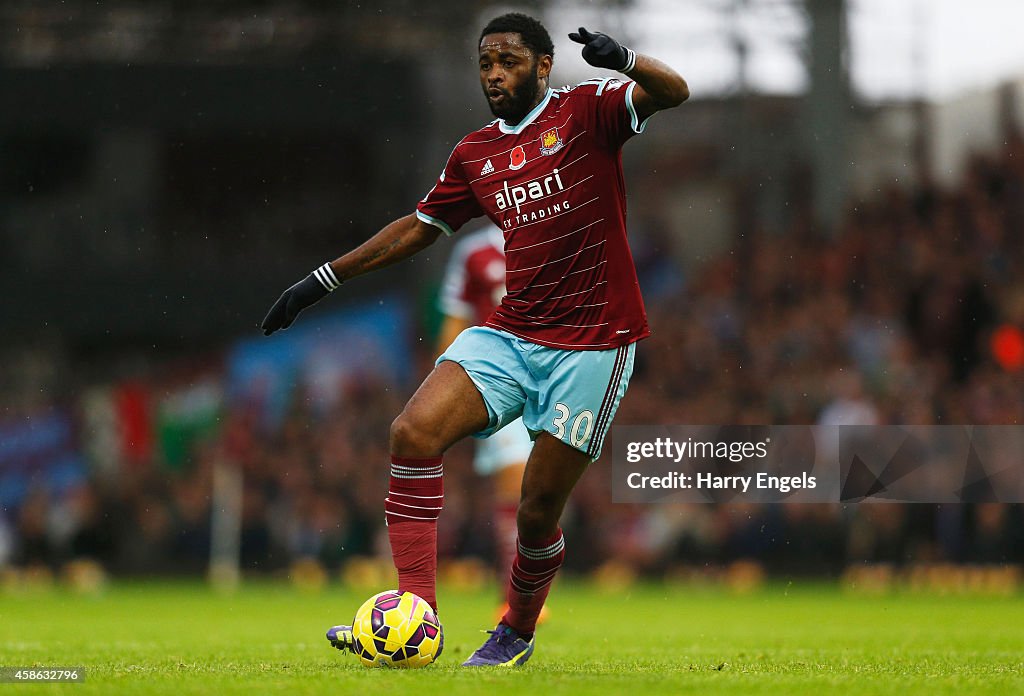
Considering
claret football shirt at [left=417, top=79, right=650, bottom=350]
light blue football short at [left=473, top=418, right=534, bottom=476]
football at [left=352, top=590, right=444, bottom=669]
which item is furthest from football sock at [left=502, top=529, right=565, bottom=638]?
light blue football short at [left=473, top=418, right=534, bottom=476]

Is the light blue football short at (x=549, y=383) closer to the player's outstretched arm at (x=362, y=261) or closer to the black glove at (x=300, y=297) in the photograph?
the player's outstretched arm at (x=362, y=261)

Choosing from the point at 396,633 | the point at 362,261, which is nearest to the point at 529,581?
the point at 396,633

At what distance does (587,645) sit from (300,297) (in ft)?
7.85

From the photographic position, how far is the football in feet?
17.5

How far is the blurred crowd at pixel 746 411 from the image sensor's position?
1483cm

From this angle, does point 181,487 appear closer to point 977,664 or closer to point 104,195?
point 104,195

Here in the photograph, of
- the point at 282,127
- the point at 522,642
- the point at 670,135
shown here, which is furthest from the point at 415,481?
the point at 282,127

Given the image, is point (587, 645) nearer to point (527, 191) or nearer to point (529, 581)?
point (529, 581)

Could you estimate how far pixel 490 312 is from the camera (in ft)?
31.3

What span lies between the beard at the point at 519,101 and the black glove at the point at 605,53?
42 cm

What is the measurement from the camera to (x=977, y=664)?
19.8ft

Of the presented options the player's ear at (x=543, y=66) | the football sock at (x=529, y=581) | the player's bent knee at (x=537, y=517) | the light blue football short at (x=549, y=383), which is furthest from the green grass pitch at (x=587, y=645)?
the player's ear at (x=543, y=66)

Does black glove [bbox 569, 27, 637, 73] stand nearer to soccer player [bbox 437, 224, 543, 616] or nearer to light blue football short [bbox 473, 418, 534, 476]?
soccer player [bbox 437, 224, 543, 616]

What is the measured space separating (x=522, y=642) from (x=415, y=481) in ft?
2.92
